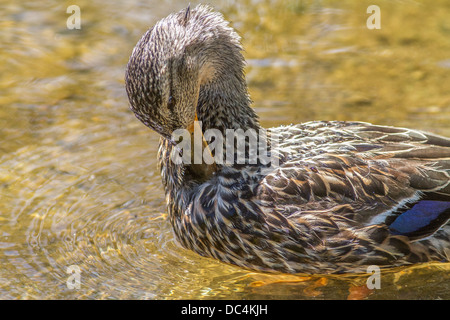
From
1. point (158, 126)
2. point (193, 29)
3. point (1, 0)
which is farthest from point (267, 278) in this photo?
point (1, 0)

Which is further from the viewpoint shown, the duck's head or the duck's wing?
the duck's wing

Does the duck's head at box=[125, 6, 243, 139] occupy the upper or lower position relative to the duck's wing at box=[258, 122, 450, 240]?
upper

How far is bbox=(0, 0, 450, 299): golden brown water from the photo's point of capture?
668cm

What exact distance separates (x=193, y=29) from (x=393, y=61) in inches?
173

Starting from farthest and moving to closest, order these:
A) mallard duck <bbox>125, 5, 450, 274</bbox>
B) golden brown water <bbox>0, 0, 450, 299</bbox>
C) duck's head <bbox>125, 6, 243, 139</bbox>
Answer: golden brown water <bbox>0, 0, 450, 299</bbox>
mallard duck <bbox>125, 5, 450, 274</bbox>
duck's head <bbox>125, 6, 243, 139</bbox>

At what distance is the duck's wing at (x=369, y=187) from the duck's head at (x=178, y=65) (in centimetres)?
111

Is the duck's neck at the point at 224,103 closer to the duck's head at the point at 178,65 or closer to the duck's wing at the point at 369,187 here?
the duck's head at the point at 178,65

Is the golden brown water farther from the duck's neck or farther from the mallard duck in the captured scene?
the duck's neck

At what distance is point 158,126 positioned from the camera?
602cm

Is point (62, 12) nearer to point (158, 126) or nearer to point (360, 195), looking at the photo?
point (158, 126)

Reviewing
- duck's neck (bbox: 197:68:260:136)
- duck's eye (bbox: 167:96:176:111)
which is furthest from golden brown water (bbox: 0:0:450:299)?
duck's eye (bbox: 167:96:176:111)

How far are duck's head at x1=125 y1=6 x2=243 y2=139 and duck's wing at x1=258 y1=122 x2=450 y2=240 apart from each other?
3.64 ft


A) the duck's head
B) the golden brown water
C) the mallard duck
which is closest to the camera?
the duck's head

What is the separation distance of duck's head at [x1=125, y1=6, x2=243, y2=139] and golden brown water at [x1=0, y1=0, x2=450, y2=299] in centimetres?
155
